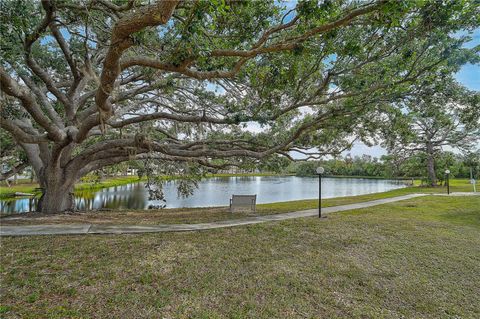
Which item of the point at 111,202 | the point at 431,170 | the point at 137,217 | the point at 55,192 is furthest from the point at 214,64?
the point at 431,170


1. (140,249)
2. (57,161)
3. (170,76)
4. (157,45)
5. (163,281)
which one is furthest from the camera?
(57,161)

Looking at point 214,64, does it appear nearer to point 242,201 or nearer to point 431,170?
point 242,201

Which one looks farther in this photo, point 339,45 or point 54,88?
point 54,88

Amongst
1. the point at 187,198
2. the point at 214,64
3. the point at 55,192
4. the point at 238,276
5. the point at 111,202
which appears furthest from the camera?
the point at 111,202

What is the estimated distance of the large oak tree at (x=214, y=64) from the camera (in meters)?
4.32

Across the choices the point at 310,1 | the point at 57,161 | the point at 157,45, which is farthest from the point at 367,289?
the point at 57,161

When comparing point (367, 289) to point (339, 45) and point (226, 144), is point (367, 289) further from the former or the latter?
point (226, 144)

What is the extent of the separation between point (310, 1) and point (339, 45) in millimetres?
2537

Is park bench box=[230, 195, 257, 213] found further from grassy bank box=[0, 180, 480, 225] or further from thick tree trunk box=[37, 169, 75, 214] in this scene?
thick tree trunk box=[37, 169, 75, 214]

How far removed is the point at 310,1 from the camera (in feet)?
13.7

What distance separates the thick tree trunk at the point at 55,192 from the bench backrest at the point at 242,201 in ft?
21.0

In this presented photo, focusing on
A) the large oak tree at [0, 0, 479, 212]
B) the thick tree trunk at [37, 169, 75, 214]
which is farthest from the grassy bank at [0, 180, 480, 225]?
the large oak tree at [0, 0, 479, 212]

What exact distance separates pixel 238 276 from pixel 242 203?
6.82 m

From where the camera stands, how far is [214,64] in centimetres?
512
